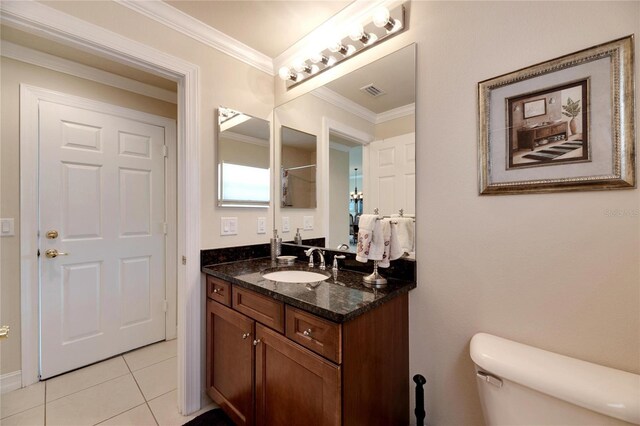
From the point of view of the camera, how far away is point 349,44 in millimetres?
1568

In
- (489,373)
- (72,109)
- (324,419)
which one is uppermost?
(72,109)

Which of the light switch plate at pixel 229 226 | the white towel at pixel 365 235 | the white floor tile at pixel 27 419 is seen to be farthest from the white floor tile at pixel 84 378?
the white towel at pixel 365 235

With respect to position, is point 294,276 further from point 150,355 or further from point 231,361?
point 150,355

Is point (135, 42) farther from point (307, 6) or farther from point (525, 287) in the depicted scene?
point (525, 287)

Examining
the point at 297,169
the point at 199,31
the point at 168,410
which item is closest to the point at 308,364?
the point at 168,410

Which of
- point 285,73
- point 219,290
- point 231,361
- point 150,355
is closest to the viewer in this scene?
point 231,361

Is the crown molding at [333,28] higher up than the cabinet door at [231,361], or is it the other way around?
the crown molding at [333,28]

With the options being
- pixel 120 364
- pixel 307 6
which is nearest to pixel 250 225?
pixel 307 6

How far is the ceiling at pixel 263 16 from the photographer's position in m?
1.50

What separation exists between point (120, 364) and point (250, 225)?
1.55 m

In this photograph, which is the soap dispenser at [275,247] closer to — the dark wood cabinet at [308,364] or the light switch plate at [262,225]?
the light switch plate at [262,225]

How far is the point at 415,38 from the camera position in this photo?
52.0 inches

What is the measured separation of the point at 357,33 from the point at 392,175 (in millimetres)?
800

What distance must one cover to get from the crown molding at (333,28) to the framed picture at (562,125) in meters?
0.78
